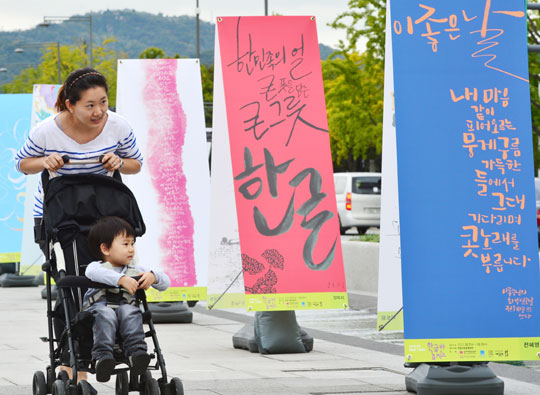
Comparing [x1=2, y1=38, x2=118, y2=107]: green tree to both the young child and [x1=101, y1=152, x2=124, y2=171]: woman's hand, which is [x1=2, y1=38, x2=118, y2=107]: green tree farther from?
the young child

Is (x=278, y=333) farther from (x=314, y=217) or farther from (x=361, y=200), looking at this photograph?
(x=361, y=200)

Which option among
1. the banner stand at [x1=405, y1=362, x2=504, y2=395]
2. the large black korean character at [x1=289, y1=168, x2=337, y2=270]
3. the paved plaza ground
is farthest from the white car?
the banner stand at [x1=405, y1=362, x2=504, y2=395]

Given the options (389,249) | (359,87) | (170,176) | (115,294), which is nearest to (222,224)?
(170,176)

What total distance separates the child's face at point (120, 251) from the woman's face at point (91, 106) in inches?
28.4

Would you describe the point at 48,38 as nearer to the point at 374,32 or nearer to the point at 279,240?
the point at 374,32

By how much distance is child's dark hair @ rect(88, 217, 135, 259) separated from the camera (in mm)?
6117

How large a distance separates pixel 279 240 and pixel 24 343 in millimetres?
2825

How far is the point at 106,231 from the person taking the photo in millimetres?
6125

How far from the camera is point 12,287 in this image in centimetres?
1958

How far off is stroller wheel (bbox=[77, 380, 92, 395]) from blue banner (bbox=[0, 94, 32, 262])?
1177cm

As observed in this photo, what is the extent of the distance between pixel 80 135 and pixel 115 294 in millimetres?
979

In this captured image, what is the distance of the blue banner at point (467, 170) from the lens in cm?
690

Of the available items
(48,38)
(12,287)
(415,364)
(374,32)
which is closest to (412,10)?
(415,364)

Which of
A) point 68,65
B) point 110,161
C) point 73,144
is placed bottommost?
point 110,161
